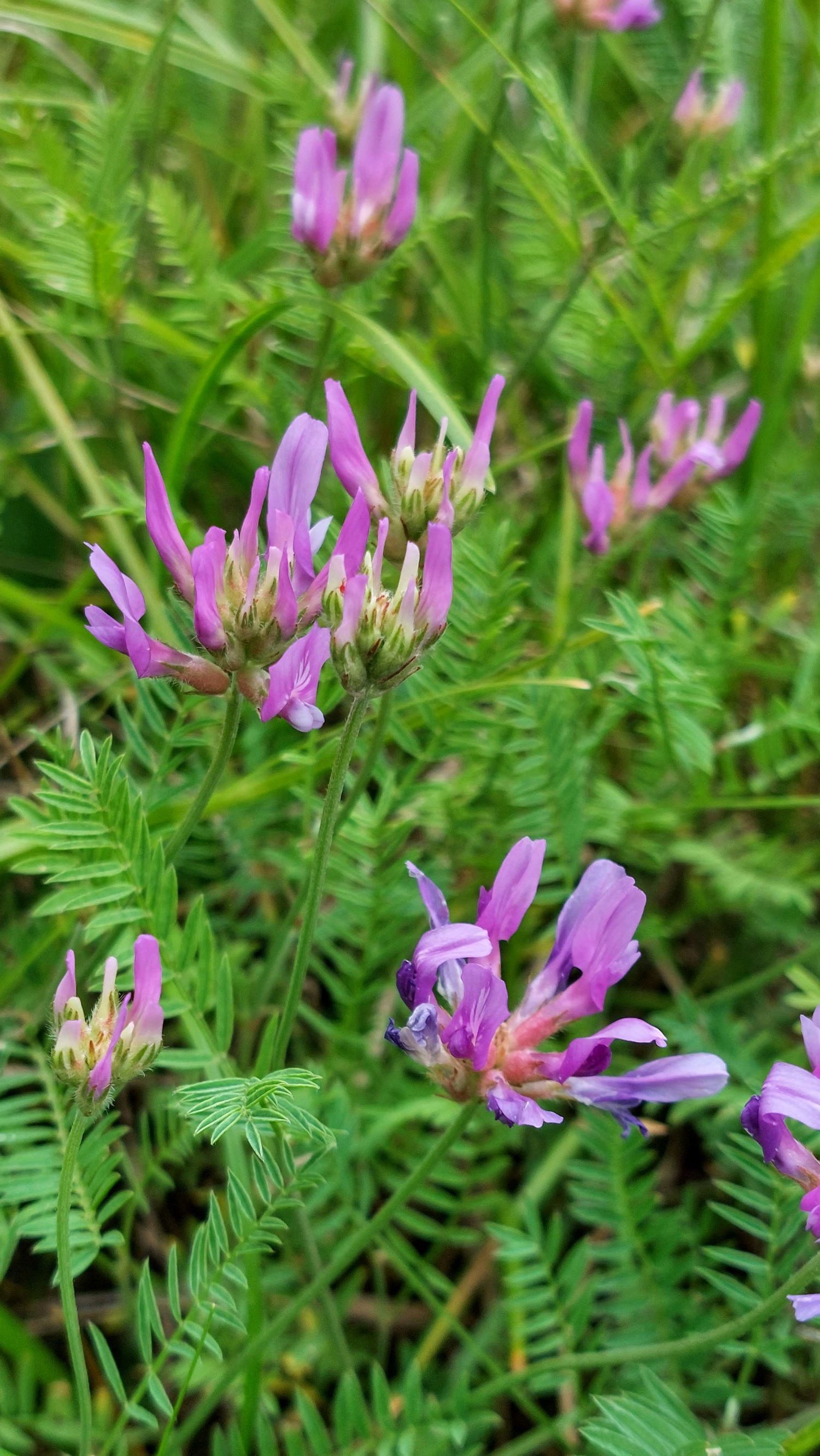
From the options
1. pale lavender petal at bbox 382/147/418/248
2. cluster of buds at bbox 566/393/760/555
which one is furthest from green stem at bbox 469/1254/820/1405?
pale lavender petal at bbox 382/147/418/248

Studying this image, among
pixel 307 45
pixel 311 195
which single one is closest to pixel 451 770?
pixel 311 195

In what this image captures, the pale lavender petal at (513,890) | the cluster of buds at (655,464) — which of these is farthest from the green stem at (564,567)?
the pale lavender petal at (513,890)

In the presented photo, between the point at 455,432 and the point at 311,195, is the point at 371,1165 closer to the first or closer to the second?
the point at 455,432

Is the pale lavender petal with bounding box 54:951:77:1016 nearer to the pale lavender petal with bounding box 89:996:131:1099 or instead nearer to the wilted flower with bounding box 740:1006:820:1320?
the pale lavender petal with bounding box 89:996:131:1099

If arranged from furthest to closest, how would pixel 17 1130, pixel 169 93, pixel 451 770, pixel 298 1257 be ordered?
pixel 169 93
pixel 451 770
pixel 298 1257
pixel 17 1130

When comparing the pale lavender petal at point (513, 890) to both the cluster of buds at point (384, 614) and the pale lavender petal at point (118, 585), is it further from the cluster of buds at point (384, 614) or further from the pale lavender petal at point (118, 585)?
the pale lavender petal at point (118, 585)

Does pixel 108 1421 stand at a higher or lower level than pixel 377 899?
lower
